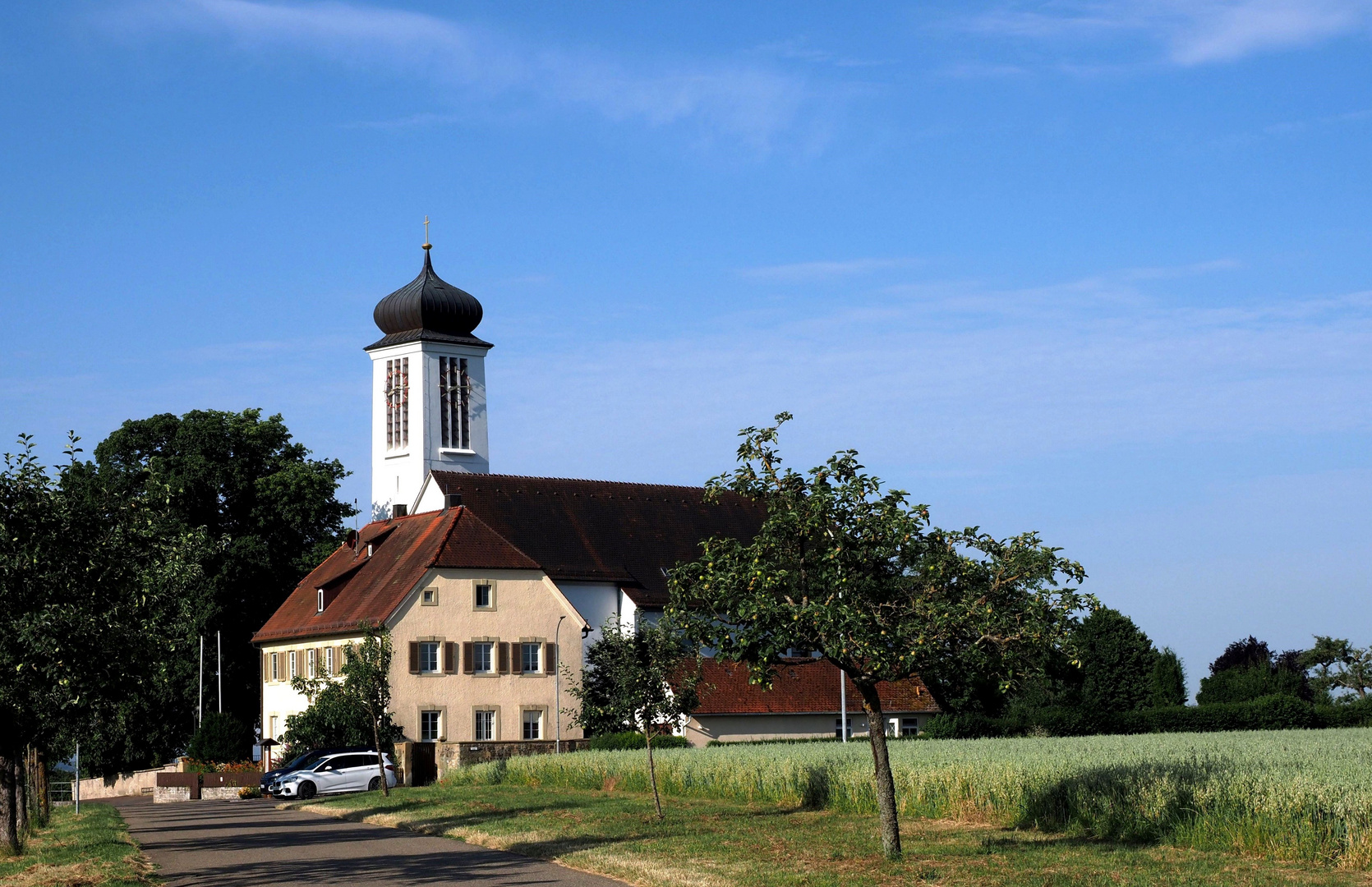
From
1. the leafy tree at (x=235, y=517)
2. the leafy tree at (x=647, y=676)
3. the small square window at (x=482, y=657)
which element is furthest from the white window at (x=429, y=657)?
the leafy tree at (x=647, y=676)

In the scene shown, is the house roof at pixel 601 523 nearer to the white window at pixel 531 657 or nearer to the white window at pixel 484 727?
the white window at pixel 531 657

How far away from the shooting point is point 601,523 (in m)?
67.8

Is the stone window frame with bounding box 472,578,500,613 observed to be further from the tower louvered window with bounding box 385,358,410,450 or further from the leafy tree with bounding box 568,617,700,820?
the tower louvered window with bounding box 385,358,410,450

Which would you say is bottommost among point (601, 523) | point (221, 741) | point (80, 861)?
point (80, 861)

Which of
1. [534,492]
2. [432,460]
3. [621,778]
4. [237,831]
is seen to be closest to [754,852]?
[237,831]

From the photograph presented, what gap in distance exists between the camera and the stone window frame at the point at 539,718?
57.2 m

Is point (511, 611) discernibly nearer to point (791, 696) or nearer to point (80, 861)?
point (791, 696)

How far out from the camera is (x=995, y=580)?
19.4m

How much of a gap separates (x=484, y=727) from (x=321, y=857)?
34.1m

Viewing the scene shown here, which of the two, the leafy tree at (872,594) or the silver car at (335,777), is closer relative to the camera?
the leafy tree at (872,594)

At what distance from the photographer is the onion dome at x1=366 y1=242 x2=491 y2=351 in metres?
84.9

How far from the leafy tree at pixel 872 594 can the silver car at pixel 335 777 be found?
26.5 meters

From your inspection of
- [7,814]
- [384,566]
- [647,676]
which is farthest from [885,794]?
[384,566]

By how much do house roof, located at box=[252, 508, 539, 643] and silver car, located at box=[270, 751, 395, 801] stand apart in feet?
32.0
